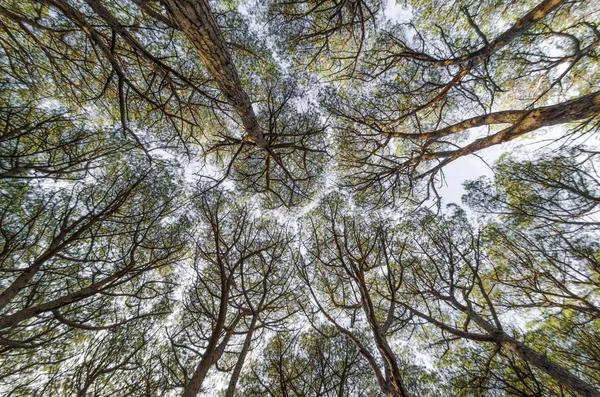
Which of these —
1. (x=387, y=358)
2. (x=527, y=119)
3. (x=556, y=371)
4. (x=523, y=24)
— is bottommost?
(x=556, y=371)

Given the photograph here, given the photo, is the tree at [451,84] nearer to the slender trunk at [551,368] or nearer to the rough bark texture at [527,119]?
the rough bark texture at [527,119]

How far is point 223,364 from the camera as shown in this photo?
6824 mm

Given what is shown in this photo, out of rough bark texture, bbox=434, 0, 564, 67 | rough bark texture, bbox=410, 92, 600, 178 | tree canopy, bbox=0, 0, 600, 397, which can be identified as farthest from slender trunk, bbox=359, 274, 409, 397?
rough bark texture, bbox=434, 0, 564, 67

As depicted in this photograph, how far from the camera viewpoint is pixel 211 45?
240 centimetres

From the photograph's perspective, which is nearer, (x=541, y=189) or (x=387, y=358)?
(x=387, y=358)

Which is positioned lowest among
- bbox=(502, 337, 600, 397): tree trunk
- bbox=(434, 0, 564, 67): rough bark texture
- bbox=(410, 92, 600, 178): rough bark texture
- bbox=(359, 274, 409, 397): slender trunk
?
bbox=(502, 337, 600, 397): tree trunk

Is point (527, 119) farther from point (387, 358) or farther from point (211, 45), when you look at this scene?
point (211, 45)

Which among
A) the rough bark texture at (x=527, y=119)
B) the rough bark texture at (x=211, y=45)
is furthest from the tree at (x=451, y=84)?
the rough bark texture at (x=211, y=45)

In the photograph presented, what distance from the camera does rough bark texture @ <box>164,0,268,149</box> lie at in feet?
7.04

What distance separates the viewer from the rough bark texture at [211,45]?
214 centimetres

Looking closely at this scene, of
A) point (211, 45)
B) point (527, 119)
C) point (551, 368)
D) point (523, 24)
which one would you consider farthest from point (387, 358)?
point (523, 24)

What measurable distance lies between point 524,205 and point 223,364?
10.1 m

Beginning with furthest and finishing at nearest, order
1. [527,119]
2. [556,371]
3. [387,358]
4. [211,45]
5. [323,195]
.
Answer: [323,195] → [527,119] → [556,371] → [211,45] → [387,358]

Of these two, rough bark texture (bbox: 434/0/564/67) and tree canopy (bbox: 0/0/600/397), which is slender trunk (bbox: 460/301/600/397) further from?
rough bark texture (bbox: 434/0/564/67)
